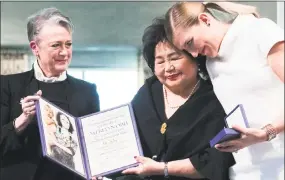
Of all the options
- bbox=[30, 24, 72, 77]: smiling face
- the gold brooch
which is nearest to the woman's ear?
the gold brooch

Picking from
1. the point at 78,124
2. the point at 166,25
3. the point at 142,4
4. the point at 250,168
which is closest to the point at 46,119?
the point at 78,124

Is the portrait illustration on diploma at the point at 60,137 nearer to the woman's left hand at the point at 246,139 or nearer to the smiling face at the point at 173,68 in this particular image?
the smiling face at the point at 173,68

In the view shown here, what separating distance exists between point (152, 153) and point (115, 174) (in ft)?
0.32

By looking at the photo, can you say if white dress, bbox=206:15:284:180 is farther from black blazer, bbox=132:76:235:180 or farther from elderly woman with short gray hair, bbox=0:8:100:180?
elderly woman with short gray hair, bbox=0:8:100:180

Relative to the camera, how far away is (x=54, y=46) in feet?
3.91

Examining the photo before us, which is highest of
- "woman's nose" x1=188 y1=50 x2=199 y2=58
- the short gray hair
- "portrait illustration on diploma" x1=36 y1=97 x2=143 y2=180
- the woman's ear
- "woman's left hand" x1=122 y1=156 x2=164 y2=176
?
the short gray hair

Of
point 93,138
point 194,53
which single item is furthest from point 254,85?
point 93,138

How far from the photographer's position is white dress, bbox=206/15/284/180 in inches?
34.1

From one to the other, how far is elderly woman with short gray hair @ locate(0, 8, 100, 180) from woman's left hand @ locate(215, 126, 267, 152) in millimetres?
432

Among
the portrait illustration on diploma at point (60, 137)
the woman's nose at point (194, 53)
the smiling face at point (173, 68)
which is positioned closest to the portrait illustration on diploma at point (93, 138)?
the portrait illustration on diploma at point (60, 137)

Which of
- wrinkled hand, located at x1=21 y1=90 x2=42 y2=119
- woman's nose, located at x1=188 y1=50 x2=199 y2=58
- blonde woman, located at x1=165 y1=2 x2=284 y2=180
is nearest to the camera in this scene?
blonde woman, located at x1=165 y1=2 x2=284 y2=180

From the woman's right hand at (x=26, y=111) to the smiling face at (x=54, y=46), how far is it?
11 centimetres

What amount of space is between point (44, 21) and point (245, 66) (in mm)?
525

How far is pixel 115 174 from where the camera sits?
44.4 inches
